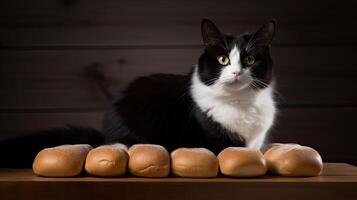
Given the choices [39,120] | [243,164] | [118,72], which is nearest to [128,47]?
[118,72]

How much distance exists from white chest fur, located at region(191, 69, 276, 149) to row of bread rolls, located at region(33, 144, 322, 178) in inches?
8.3

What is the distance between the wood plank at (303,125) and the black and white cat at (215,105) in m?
0.29

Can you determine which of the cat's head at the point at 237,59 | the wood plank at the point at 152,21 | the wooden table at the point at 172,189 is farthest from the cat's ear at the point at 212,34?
the wooden table at the point at 172,189

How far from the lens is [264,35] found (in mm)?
1102

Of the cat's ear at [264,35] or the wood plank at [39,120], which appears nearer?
the cat's ear at [264,35]

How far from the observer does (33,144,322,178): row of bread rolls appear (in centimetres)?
83

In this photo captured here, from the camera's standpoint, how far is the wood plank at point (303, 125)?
1.43 meters

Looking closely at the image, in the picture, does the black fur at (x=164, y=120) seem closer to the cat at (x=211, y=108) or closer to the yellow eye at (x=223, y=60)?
the cat at (x=211, y=108)

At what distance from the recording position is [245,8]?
143 centimetres

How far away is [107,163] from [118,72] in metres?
0.64

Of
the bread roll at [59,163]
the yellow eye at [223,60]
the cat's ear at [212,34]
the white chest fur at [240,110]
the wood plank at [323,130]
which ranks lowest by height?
the wood plank at [323,130]

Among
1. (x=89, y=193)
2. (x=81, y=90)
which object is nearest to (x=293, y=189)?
(x=89, y=193)

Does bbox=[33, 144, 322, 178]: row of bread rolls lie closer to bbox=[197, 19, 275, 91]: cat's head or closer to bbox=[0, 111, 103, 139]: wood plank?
bbox=[197, 19, 275, 91]: cat's head

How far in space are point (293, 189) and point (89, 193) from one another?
1.18 ft
